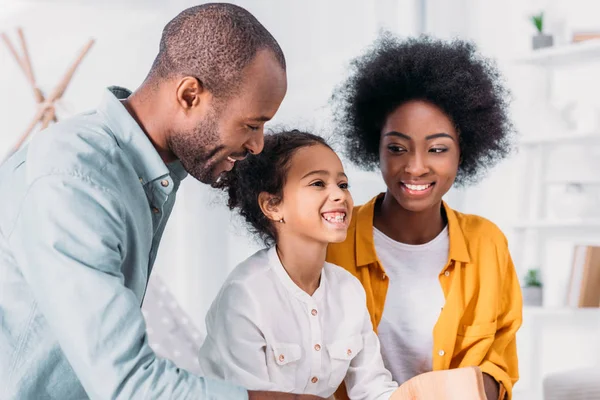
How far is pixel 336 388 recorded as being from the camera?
190 cm

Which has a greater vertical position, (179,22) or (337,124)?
(179,22)

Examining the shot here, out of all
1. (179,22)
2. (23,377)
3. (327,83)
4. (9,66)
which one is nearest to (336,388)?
(23,377)

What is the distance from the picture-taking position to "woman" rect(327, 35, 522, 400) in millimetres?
2086

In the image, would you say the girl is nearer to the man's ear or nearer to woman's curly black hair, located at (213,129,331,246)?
woman's curly black hair, located at (213,129,331,246)

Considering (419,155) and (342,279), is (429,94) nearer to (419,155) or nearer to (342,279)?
(419,155)

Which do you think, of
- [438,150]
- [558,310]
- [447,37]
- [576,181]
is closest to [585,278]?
[558,310]

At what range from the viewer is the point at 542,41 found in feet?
13.3

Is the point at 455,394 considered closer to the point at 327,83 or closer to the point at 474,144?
the point at 474,144

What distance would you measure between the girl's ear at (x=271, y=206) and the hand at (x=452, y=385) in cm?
56

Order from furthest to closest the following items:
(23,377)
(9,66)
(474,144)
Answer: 1. (9,66)
2. (474,144)
3. (23,377)

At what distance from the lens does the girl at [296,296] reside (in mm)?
1759

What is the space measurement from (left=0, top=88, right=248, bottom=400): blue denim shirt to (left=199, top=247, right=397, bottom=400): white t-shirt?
349mm

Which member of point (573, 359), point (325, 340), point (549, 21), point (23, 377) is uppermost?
point (549, 21)

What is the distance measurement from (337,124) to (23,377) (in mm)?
1320
